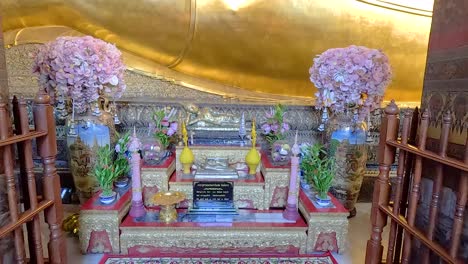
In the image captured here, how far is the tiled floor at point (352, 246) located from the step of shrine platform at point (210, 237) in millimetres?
171

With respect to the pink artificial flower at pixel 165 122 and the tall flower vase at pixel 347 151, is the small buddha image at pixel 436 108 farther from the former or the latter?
the pink artificial flower at pixel 165 122

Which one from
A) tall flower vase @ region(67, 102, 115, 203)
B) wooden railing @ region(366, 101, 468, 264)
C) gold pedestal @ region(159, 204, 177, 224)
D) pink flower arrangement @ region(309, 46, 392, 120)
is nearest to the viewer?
wooden railing @ region(366, 101, 468, 264)

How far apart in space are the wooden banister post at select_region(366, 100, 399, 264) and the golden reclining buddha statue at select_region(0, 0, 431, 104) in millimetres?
1308

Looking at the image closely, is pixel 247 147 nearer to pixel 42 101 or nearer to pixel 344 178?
pixel 344 178

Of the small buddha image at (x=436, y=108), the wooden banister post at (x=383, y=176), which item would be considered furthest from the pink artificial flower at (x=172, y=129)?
the small buddha image at (x=436, y=108)

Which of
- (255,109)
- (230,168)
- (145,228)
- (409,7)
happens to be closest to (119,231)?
(145,228)

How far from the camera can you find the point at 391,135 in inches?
46.5

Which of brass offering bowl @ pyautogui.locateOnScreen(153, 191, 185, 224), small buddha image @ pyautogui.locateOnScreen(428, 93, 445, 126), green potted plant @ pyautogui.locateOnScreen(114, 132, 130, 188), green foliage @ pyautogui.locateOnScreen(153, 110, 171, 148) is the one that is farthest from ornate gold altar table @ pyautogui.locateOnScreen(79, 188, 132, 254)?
small buddha image @ pyautogui.locateOnScreen(428, 93, 445, 126)

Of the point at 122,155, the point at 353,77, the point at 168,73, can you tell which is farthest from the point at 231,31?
the point at 122,155

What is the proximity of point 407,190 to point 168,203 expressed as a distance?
1.05 m

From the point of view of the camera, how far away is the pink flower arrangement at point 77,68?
158cm

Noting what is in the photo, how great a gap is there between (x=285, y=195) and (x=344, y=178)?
0.40 m

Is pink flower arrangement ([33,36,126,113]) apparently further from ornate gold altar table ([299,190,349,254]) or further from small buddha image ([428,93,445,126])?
small buddha image ([428,93,445,126])

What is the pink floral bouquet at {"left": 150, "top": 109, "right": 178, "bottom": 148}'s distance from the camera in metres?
1.89
